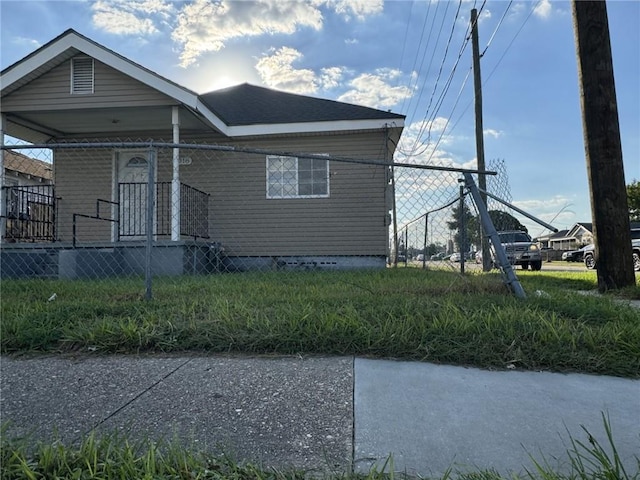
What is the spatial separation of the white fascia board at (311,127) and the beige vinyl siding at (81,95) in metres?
1.85

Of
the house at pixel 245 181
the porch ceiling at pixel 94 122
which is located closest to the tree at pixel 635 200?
the house at pixel 245 181

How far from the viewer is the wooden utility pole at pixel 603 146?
5461mm

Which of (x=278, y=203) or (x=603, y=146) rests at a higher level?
(x=603, y=146)

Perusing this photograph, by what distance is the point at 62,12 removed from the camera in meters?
7.36

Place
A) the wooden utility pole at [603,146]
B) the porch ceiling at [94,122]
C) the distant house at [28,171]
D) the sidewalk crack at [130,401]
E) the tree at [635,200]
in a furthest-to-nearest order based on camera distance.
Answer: the tree at [635,200], the distant house at [28,171], the porch ceiling at [94,122], the wooden utility pole at [603,146], the sidewalk crack at [130,401]

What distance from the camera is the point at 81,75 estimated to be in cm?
854

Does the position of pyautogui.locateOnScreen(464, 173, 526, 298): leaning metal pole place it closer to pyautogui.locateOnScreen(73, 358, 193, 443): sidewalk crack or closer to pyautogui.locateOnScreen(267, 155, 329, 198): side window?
pyautogui.locateOnScreen(73, 358, 193, 443): sidewalk crack

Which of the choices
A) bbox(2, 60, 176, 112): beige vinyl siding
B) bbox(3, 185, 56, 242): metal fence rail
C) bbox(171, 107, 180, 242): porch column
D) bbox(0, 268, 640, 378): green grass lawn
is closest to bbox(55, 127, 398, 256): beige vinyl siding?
bbox(3, 185, 56, 242): metal fence rail

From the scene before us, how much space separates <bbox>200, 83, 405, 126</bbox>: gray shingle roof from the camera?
957cm

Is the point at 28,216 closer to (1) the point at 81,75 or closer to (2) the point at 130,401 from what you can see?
(1) the point at 81,75

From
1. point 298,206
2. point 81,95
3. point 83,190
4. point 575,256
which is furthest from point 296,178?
point 575,256

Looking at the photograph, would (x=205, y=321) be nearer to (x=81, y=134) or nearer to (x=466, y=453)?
(x=466, y=453)

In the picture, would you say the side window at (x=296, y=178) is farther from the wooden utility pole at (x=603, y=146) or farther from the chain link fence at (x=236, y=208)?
the wooden utility pole at (x=603, y=146)

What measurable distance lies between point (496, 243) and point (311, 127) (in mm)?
6307
